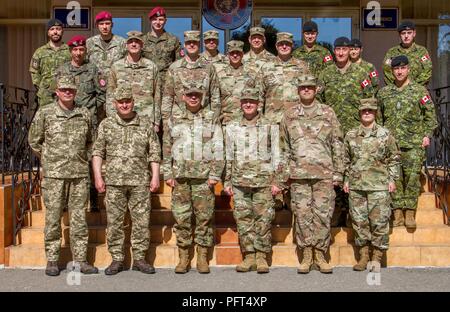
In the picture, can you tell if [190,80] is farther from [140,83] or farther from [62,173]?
[62,173]

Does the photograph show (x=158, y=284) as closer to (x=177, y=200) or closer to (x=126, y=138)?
(x=177, y=200)

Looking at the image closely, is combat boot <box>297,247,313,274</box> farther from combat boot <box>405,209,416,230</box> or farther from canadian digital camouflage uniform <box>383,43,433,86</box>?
canadian digital camouflage uniform <box>383,43,433,86</box>

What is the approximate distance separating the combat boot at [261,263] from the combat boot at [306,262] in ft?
1.05

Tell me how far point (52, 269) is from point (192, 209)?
4.77 ft

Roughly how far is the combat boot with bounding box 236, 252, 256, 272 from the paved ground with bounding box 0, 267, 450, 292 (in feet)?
0.24

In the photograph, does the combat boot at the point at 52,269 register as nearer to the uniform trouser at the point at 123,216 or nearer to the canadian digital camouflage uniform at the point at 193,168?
the uniform trouser at the point at 123,216

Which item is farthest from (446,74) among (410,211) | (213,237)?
(213,237)

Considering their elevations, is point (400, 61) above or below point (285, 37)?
A: below

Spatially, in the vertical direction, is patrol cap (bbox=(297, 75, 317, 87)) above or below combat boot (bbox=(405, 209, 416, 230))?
above

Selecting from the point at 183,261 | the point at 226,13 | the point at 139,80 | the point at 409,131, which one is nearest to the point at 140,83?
the point at 139,80

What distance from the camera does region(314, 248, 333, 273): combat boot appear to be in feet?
18.9

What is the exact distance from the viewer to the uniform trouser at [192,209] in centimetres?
582

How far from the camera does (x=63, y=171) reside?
5.78 metres

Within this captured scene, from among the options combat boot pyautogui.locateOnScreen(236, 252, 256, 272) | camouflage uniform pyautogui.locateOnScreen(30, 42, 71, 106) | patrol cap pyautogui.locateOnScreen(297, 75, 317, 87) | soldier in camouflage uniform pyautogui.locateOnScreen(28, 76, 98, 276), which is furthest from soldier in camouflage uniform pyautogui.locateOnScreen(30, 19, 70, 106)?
combat boot pyautogui.locateOnScreen(236, 252, 256, 272)
